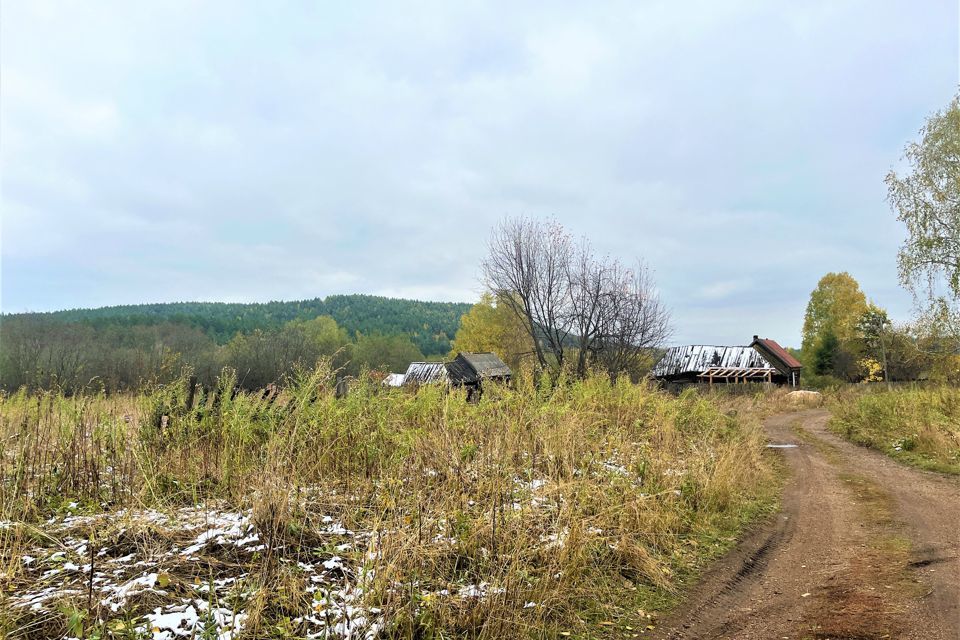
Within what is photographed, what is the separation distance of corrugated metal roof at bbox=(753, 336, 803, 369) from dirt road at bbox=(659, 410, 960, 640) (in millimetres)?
42034

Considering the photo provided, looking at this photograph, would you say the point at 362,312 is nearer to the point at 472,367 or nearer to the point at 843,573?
the point at 472,367

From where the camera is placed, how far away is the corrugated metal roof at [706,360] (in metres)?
40.4

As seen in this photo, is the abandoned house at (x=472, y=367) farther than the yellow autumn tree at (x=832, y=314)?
No

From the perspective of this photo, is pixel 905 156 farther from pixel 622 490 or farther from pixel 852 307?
pixel 852 307

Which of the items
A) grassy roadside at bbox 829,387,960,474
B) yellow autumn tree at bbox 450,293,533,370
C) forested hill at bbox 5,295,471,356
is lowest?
grassy roadside at bbox 829,387,960,474

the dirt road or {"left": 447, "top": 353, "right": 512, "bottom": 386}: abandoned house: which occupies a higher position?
{"left": 447, "top": 353, "right": 512, "bottom": 386}: abandoned house

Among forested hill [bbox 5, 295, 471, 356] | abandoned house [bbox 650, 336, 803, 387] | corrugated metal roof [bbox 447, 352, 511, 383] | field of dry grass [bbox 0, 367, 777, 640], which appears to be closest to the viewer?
field of dry grass [bbox 0, 367, 777, 640]

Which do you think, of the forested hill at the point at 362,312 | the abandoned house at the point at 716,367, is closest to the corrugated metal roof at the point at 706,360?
the abandoned house at the point at 716,367

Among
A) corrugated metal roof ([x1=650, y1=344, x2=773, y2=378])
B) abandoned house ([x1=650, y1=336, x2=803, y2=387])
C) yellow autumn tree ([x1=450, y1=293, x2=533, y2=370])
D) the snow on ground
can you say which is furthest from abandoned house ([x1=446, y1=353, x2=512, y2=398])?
the snow on ground

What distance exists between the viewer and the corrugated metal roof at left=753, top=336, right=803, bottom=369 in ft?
153

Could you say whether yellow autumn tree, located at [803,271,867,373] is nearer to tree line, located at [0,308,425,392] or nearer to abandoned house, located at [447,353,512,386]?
abandoned house, located at [447,353,512,386]

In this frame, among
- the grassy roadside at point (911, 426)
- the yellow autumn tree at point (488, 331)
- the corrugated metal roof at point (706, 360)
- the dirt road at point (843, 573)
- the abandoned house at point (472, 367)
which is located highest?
the yellow autumn tree at point (488, 331)

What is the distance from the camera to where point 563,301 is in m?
28.0

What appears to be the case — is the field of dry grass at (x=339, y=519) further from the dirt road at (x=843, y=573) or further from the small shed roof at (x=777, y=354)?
the small shed roof at (x=777, y=354)
